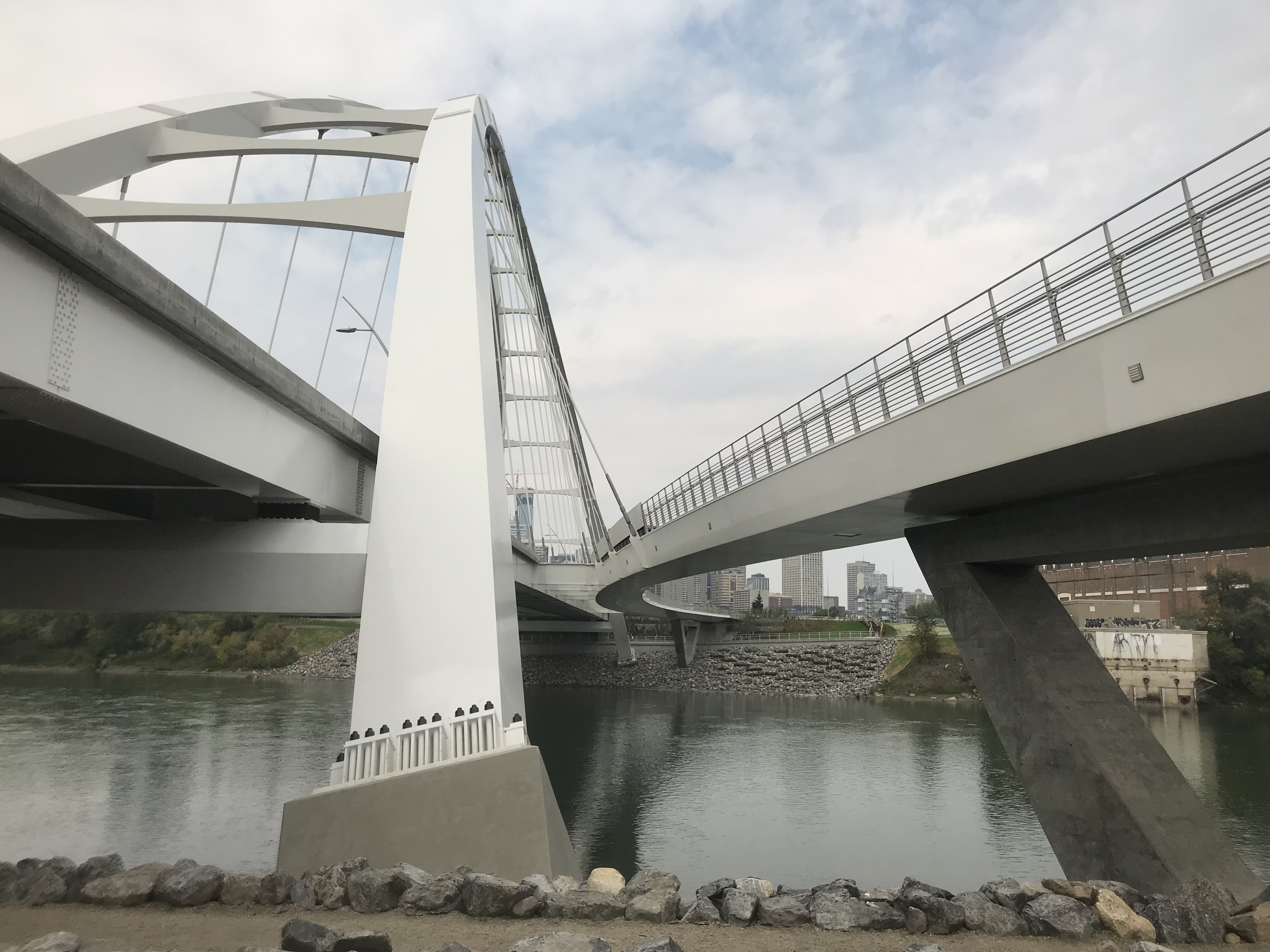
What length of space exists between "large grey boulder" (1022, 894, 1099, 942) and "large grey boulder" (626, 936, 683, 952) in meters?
2.79

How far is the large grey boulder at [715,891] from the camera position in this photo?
6043mm

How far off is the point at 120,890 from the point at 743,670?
5323cm

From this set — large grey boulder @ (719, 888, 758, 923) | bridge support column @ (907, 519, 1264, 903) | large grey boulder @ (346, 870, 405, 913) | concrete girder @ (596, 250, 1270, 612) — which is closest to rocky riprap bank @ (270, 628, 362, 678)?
concrete girder @ (596, 250, 1270, 612)

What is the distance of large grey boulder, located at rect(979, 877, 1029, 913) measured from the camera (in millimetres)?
6035

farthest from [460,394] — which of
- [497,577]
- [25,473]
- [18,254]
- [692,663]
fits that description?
[692,663]

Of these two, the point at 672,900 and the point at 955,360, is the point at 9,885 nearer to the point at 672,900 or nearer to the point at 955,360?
the point at 672,900

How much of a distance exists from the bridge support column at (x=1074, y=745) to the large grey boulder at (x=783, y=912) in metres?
4.72

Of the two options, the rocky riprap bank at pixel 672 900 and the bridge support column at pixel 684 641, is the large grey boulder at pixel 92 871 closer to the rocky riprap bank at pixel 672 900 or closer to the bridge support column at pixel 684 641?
the rocky riprap bank at pixel 672 900

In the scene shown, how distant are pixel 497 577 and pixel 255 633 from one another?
219 feet

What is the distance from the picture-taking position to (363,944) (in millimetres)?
4715

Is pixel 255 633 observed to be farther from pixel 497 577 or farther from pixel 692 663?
pixel 497 577

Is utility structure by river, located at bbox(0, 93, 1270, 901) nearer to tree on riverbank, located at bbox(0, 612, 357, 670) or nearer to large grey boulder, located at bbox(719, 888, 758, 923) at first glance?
large grey boulder, located at bbox(719, 888, 758, 923)

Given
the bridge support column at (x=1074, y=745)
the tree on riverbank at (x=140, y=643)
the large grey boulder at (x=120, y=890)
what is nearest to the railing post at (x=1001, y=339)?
the bridge support column at (x=1074, y=745)

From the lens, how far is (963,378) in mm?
9031
